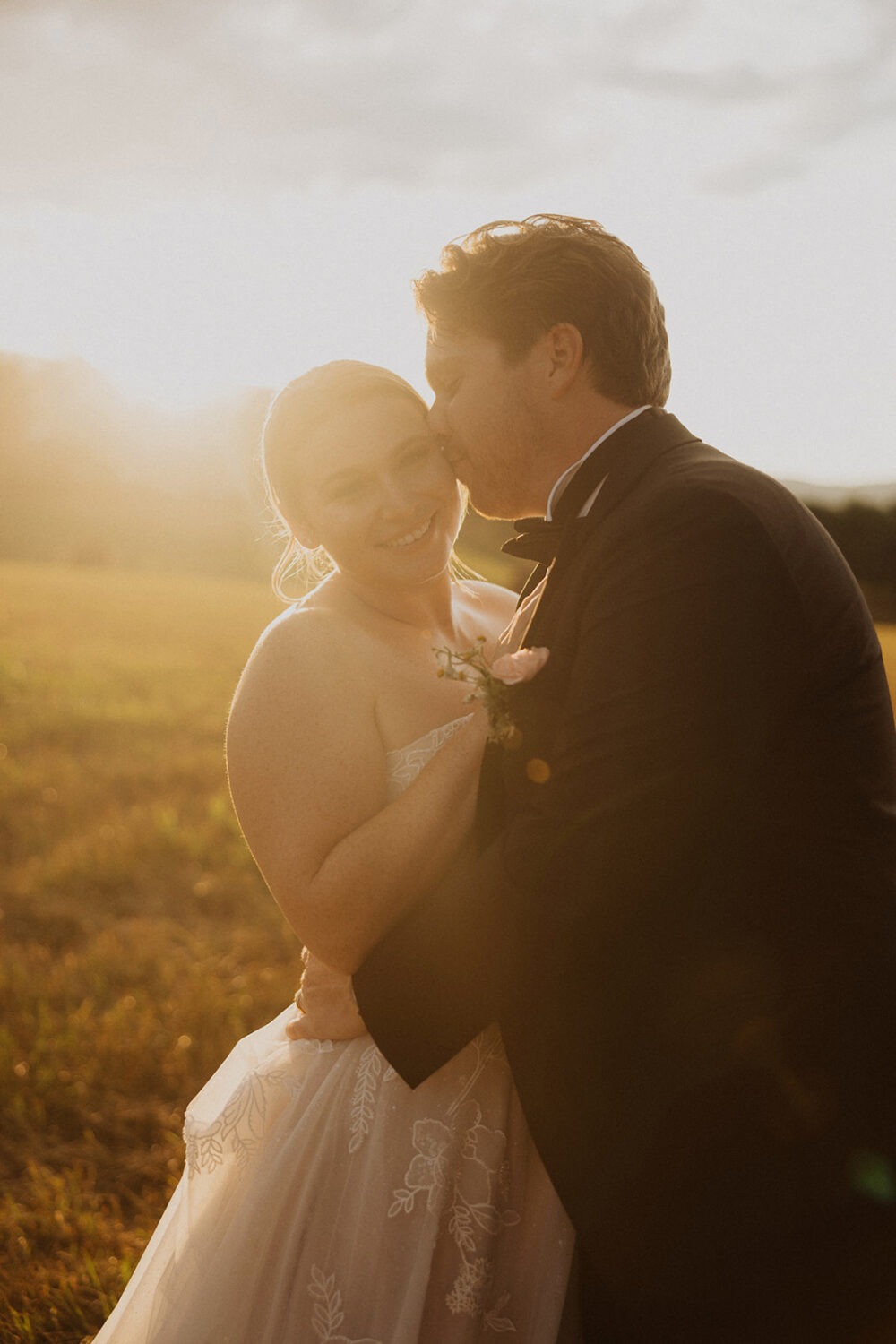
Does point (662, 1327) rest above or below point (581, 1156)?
below

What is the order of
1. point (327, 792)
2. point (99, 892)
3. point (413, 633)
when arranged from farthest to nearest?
1. point (99, 892)
2. point (413, 633)
3. point (327, 792)

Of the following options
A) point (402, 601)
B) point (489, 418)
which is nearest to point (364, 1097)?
point (402, 601)

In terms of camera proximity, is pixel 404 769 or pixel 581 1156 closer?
pixel 581 1156

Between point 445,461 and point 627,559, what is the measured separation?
126cm

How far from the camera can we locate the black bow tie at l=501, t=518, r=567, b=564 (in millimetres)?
2834

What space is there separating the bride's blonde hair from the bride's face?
0.03 metres

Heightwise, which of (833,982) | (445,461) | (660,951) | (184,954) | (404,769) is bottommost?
(184,954)

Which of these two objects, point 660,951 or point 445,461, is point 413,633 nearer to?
point 445,461

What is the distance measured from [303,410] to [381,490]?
369 mm

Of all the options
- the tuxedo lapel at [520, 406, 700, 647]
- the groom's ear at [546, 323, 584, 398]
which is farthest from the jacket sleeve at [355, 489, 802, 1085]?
the groom's ear at [546, 323, 584, 398]

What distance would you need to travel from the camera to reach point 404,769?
2.77m

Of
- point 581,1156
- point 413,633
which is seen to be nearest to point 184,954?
point 413,633

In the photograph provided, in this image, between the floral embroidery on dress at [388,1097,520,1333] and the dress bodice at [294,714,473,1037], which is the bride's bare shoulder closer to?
the dress bodice at [294,714,473,1037]

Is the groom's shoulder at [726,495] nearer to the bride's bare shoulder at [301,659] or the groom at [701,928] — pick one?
the groom at [701,928]
